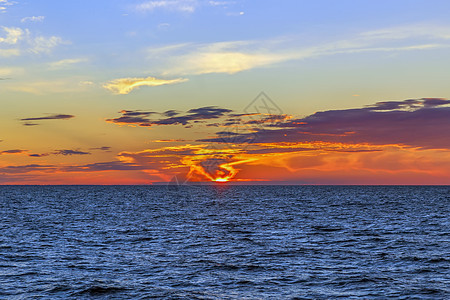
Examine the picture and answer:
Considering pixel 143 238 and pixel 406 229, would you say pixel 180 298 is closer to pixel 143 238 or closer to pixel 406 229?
pixel 143 238

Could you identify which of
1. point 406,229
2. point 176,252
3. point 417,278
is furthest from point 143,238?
point 406,229

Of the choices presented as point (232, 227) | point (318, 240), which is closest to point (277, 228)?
point (232, 227)

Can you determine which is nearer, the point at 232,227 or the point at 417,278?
the point at 417,278

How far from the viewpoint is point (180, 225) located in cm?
6278

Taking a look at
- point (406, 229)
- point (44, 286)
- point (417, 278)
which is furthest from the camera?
point (406, 229)

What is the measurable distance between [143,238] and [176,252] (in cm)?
1040

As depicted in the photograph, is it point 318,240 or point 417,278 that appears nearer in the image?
point 417,278

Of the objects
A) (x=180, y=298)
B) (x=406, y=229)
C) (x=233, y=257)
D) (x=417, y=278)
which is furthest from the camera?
(x=406, y=229)

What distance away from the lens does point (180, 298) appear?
25.5m

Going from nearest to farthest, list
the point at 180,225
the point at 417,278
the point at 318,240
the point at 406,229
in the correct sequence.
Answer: the point at 417,278
the point at 318,240
the point at 406,229
the point at 180,225

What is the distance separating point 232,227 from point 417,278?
31.9 m

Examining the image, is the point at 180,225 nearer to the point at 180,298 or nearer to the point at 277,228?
the point at 277,228

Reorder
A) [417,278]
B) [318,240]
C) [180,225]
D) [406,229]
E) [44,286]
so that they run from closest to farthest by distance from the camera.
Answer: [44,286] < [417,278] < [318,240] < [406,229] < [180,225]

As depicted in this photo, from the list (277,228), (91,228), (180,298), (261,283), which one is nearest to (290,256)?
(261,283)
